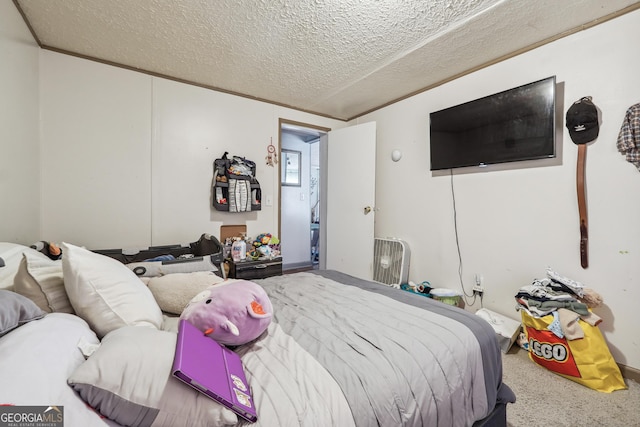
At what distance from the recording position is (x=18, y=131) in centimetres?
173

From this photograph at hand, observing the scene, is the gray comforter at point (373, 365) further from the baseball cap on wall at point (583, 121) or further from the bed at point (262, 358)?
the baseball cap on wall at point (583, 121)

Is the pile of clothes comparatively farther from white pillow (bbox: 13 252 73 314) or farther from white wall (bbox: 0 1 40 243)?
white wall (bbox: 0 1 40 243)

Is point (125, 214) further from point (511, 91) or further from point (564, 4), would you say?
point (564, 4)

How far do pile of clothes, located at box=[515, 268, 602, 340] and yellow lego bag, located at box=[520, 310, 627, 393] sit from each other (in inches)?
1.5

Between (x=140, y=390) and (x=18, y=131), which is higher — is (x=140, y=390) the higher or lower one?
the lower one

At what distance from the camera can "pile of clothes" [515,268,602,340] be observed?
176cm

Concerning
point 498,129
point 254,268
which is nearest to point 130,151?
point 254,268

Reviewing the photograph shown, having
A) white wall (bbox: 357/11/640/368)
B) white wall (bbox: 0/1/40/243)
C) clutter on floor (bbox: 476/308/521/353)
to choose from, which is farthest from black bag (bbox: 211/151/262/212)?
clutter on floor (bbox: 476/308/521/353)

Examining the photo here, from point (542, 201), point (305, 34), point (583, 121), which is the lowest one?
point (542, 201)

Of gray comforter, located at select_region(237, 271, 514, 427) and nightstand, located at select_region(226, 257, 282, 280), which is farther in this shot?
nightstand, located at select_region(226, 257, 282, 280)

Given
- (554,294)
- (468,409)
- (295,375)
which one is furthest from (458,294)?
(295,375)

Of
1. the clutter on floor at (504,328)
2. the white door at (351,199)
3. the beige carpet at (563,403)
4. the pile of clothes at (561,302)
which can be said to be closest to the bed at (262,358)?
the beige carpet at (563,403)

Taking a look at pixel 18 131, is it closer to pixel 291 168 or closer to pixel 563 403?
pixel 291 168

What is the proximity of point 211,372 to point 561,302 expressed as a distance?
2294mm
